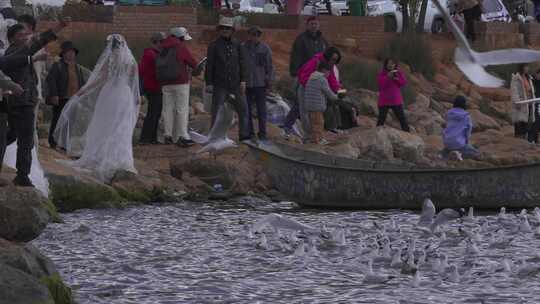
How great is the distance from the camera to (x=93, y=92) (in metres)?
20.9

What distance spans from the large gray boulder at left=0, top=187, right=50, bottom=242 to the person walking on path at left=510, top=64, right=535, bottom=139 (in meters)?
16.3

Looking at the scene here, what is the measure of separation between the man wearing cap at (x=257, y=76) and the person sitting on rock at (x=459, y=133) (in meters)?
2.72

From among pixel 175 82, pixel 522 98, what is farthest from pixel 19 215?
pixel 522 98

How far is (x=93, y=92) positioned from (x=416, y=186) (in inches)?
183

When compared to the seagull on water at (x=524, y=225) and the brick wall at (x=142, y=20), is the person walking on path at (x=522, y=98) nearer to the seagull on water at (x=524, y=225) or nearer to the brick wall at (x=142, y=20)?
the brick wall at (x=142, y=20)

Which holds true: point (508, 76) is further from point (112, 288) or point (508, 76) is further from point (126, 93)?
point (112, 288)

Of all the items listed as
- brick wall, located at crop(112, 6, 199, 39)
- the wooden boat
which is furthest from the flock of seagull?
brick wall, located at crop(112, 6, 199, 39)

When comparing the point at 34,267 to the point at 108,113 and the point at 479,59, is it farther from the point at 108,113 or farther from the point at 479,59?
the point at 108,113

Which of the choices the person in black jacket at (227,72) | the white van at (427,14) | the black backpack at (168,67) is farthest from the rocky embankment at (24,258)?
the white van at (427,14)

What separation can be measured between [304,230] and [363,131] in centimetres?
771

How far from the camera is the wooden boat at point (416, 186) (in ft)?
63.2

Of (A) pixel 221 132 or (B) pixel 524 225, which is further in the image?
(A) pixel 221 132

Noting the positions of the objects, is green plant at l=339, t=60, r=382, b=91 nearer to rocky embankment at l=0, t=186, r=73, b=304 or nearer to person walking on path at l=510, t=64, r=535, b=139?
person walking on path at l=510, t=64, r=535, b=139

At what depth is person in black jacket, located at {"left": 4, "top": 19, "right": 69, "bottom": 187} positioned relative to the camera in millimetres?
15453
